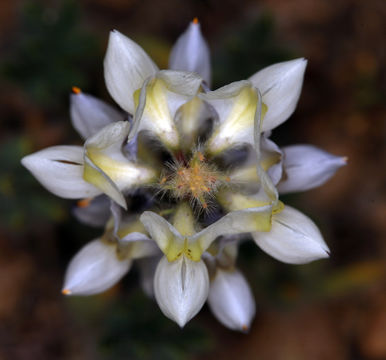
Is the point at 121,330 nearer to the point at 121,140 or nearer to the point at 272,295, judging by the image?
the point at 272,295

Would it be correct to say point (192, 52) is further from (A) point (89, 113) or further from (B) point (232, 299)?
(B) point (232, 299)

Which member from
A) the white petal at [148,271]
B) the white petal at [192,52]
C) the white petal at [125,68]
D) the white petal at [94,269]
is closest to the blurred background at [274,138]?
the white petal at [148,271]

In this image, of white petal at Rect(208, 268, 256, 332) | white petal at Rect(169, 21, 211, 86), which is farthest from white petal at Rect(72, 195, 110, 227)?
white petal at Rect(169, 21, 211, 86)

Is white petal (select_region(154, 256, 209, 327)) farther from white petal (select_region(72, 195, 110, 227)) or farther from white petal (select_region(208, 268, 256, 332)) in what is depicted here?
white petal (select_region(72, 195, 110, 227))

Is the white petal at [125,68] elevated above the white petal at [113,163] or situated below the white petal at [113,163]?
above

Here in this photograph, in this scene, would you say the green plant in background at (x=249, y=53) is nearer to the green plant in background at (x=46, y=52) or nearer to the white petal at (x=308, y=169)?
the green plant in background at (x=46, y=52)

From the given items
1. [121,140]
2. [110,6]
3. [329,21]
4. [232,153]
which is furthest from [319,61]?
[121,140]
